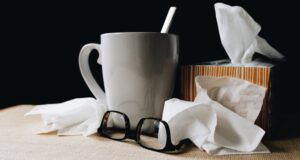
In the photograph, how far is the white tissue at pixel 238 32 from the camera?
498mm

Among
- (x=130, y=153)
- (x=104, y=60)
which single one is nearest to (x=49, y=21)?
(x=104, y=60)

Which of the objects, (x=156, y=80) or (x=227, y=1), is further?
(x=227, y=1)

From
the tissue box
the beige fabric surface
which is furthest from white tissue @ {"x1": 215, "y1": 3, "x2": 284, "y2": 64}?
the beige fabric surface

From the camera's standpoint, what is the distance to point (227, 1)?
711 mm

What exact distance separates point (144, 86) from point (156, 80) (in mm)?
21

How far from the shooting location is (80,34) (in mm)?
780

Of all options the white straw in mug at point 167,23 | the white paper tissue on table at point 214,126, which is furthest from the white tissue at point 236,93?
the white straw in mug at point 167,23

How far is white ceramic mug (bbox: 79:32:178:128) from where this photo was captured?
0.49 m

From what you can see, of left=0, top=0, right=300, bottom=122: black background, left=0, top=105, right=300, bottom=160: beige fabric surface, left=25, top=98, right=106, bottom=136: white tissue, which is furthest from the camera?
left=0, top=0, right=300, bottom=122: black background

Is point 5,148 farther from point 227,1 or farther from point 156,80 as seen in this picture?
point 227,1

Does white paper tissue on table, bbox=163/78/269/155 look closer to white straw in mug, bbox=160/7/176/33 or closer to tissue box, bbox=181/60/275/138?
tissue box, bbox=181/60/275/138

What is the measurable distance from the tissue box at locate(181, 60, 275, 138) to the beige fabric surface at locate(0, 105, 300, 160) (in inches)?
1.5

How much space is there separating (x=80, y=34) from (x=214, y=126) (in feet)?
1.51

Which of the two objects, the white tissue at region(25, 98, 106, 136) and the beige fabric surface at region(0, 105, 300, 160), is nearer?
the beige fabric surface at region(0, 105, 300, 160)
